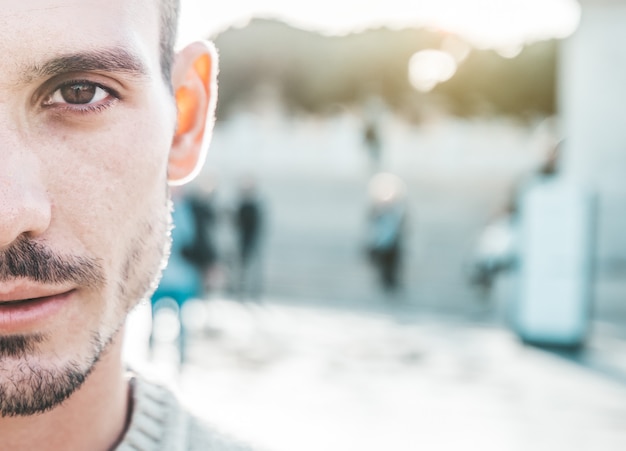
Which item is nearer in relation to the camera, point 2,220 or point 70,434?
point 2,220

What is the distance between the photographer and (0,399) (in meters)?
1.18

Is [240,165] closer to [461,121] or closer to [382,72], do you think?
[461,121]

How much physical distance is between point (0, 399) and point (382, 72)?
4078 centimetres

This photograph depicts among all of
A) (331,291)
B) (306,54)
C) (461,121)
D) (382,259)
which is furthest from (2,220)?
(306,54)

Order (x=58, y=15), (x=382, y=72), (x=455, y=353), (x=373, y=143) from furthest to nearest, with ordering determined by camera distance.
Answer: (x=382, y=72), (x=373, y=143), (x=455, y=353), (x=58, y=15)

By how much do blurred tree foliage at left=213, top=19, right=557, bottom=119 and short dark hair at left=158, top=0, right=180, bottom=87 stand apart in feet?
114

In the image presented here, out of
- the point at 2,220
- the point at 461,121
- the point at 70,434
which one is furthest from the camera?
the point at 461,121

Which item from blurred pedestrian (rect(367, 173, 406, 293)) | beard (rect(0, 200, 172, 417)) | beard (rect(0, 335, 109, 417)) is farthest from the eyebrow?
blurred pedestrian (rect(367, 173, 406, 293))

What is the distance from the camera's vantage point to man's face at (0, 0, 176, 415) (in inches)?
46.6

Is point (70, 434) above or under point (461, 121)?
under

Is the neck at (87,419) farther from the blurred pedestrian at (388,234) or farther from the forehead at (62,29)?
the blurred pedestrian at (388,234)

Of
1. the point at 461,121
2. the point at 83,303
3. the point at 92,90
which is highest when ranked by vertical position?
the point at 461,121

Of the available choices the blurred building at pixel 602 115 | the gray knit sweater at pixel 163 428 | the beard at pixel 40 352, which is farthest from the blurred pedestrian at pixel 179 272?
the blurred building at pixel 602 115

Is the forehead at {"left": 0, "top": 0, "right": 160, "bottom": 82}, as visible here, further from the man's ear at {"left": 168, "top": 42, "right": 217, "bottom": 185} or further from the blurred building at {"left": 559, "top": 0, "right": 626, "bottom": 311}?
the blurred building at {"left": 559, "top": 0, "right": 626, "bottom": 311}
